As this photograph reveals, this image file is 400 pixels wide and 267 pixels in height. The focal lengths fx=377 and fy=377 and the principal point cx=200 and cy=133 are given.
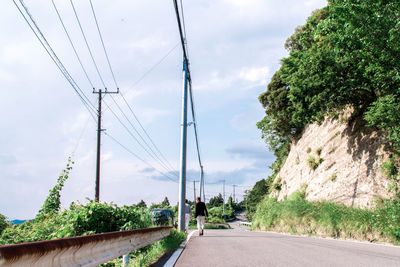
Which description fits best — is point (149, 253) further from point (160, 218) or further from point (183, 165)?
point (160, 218)

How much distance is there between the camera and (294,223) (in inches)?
912

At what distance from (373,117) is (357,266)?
384 inches

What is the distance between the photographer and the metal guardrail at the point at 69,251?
260 cm

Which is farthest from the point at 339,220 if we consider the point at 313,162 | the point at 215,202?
the point at 215,202

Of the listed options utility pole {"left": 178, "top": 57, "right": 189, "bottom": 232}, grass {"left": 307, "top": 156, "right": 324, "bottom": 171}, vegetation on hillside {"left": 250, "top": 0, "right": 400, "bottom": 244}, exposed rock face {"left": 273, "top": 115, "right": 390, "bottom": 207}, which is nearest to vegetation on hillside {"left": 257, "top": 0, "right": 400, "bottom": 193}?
vegetation on hillside {"left": 250, "top": 0, "right": 400, "bottom": 244}

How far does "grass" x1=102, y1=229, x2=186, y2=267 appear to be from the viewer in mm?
7263

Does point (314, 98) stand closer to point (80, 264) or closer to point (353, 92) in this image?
point (353, 92)

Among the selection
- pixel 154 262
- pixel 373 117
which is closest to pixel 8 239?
pixel 154 262

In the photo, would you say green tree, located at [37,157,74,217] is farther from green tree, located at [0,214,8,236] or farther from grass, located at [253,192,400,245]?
grass, located at [253,192,400,245]

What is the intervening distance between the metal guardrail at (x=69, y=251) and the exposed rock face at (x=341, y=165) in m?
16.0

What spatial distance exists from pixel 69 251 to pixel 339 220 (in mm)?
15909

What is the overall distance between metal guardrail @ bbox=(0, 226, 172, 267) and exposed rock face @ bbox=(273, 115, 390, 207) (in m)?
16.0

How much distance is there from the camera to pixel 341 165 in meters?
24.1

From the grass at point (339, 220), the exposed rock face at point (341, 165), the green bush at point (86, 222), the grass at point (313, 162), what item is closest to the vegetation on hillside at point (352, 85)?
the grass at point (339, 220)
